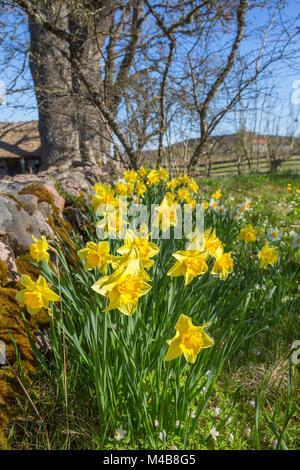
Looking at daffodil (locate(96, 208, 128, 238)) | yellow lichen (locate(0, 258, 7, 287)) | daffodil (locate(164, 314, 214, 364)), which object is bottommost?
yellow lichen (locate(0, 258, 7, 287))

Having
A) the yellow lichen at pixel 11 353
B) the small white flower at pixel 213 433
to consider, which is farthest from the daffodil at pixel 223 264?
the yellow lichen at pixel 11 353

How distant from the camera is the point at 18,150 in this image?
18.4 m

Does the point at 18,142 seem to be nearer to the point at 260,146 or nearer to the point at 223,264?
the point at 260,146

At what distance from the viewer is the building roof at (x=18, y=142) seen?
18136mm

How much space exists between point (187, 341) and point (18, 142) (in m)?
21.3

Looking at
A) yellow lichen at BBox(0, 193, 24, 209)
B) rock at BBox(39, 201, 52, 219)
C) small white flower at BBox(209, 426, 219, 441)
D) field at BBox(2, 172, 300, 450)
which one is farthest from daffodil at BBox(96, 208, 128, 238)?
rock at BBox(39, 201, 52, 219)

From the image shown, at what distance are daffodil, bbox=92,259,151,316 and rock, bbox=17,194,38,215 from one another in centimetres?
189

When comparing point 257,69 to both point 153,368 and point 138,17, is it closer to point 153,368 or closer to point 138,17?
point 138,17

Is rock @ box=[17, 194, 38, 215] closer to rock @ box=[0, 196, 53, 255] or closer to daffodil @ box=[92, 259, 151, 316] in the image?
rock @ box=[0, 196, 53, 255]

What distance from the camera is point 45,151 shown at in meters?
8.45

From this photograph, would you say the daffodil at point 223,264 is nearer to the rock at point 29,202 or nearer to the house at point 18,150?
the rock at point 29,202

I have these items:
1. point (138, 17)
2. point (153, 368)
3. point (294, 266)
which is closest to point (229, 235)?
point (294, 266)

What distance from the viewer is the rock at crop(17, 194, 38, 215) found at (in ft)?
8.36
